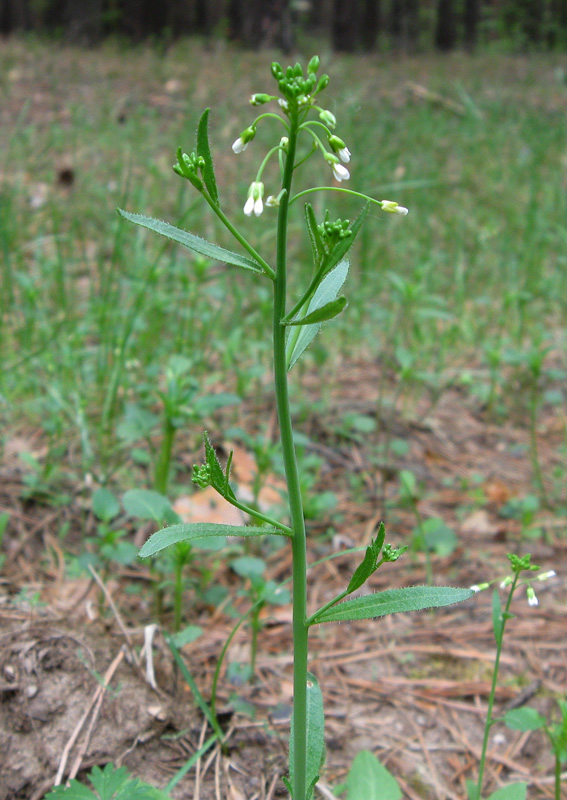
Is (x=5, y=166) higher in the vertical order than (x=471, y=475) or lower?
higher

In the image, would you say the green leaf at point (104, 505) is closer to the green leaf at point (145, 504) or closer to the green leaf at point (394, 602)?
the green leaf at point (145, 504)

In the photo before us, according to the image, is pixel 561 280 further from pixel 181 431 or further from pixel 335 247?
pixel 335 247

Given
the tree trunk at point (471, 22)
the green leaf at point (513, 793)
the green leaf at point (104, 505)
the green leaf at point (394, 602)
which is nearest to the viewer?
the green leaf at point (394, 602)

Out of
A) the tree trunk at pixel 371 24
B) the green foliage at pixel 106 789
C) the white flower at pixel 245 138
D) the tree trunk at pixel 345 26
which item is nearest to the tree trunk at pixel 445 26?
the tree trunk at pixel 371 24

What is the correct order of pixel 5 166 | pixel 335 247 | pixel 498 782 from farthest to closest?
1. pixel 5 166
2. pixel 498 782
3. pixel 335 247

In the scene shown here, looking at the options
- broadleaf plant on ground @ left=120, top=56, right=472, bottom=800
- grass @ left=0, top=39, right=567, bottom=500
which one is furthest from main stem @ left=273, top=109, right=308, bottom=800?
grass @ left=0, top=39, right=567, bottom=500

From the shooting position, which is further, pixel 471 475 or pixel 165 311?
pixel 165 311

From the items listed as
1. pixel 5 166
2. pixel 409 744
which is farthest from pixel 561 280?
pixel 5 166
